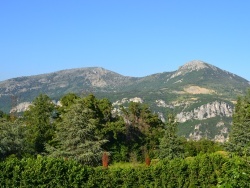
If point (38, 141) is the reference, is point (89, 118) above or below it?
above

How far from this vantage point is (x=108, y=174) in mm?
21719

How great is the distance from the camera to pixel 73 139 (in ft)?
119

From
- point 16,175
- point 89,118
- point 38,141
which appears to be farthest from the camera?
point 38,141

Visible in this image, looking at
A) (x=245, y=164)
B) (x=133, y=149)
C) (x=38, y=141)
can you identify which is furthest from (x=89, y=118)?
(x=245, y=164)

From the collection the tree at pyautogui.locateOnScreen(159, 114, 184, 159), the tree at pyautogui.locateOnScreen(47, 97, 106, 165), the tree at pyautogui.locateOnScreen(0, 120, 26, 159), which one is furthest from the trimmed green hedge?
the tree at pyautogui.locateOnScreen(159, 114, 184, 159)

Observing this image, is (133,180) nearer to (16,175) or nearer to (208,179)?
(208,179)

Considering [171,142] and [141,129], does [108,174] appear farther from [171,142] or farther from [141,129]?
[141,129]

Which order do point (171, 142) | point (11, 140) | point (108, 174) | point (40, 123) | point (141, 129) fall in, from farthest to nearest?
1. point (141, 129)
2. point (40, 123)
3. point (171, 142)
4. point (11, 140)
5. point (108, 174)

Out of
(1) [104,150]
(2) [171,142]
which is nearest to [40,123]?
(1) [104,150]

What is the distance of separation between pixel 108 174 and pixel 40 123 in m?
23.9

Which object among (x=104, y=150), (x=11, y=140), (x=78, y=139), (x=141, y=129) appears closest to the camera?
(x=11, y=140)

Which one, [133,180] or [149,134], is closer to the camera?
[133,180]

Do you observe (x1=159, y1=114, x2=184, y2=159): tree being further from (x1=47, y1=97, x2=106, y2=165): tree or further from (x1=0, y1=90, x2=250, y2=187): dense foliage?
(x1=47, y1=97, x2=106, y2=165): tree

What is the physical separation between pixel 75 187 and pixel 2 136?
15792 millimetres
